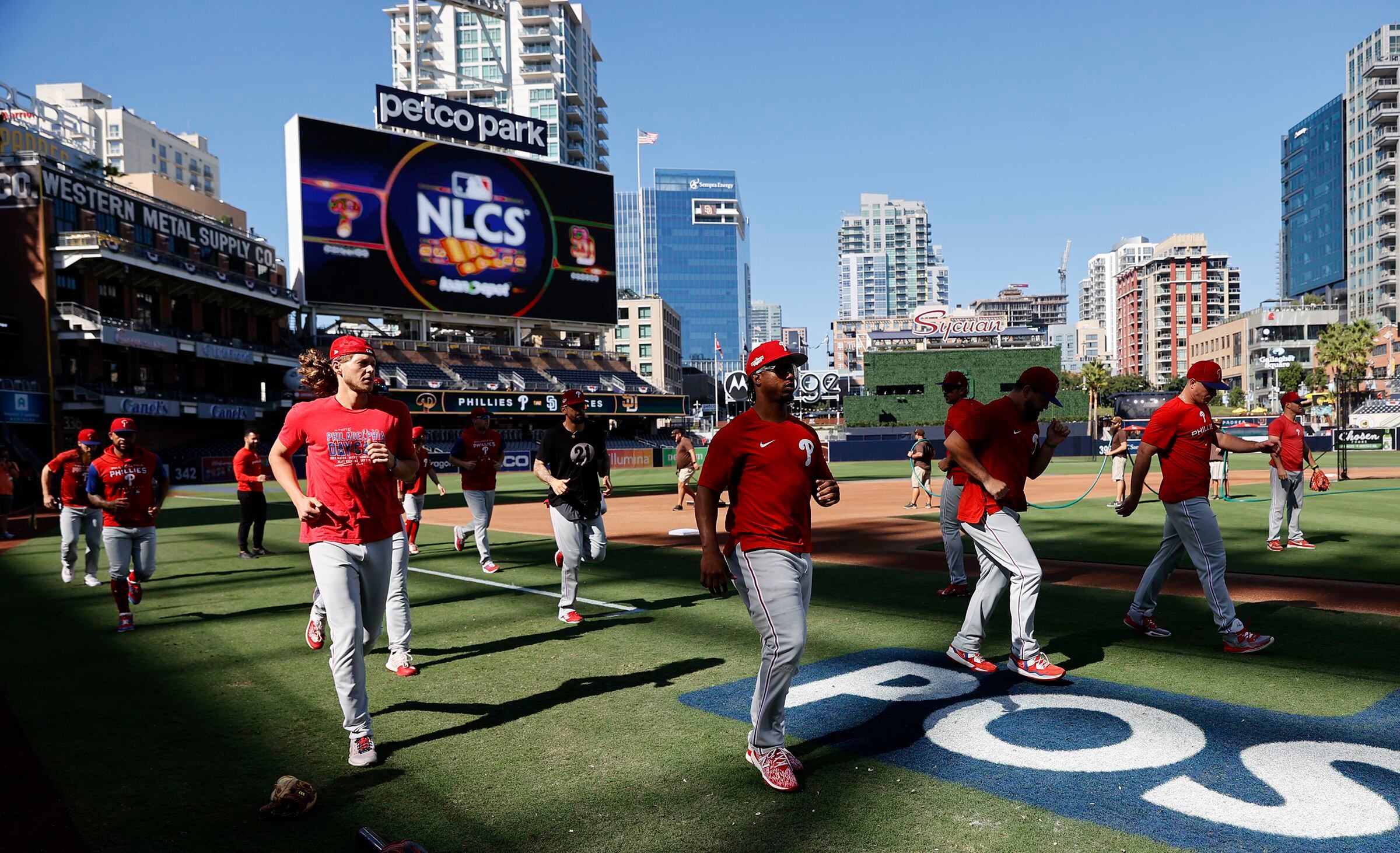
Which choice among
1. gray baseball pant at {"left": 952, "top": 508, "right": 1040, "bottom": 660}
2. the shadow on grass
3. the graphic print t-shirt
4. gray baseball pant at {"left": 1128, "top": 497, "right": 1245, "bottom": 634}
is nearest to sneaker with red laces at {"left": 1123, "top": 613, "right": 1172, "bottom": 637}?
gray baseball pant at {"left": 1128, "top": 497, "right": 1245, "bottom": 634}

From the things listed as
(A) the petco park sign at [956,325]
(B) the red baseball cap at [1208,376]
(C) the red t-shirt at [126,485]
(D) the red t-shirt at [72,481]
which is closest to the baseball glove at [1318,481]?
(B) the red baseball cap at [1208,376]

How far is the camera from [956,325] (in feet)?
303

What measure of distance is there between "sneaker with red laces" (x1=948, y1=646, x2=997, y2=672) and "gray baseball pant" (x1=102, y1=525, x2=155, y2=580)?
7.49 meters

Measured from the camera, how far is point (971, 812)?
4.18 m

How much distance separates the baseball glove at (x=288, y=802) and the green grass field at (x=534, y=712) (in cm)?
7

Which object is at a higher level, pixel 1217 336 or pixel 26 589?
pixel 1217 336

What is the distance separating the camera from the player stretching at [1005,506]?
6172 mm

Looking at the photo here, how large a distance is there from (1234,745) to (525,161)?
58.1 metres

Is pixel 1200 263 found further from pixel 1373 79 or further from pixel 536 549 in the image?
pixel 536 549

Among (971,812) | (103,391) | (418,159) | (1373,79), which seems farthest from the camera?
(1373,79)

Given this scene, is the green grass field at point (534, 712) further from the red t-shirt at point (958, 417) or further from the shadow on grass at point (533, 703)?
the red t-shirt at point (958, 417)

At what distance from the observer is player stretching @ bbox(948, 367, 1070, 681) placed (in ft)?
20.2

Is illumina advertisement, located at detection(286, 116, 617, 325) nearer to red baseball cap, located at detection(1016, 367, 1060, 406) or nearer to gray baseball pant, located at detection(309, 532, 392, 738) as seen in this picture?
gray baseball pant, located at detection(309, 532, 392, 738)

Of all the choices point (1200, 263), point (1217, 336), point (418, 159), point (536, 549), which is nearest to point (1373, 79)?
point (1217, 336)
